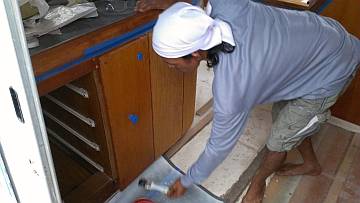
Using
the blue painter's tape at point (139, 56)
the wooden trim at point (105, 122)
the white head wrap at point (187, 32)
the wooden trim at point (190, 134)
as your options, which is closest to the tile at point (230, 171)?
the wooden trim at point (190, 134)

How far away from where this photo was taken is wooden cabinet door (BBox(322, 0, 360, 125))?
158 cm

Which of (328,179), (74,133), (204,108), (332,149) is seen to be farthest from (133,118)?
(332,149)

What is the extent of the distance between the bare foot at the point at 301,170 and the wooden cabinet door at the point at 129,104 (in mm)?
658

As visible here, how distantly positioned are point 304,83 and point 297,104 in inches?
4.1

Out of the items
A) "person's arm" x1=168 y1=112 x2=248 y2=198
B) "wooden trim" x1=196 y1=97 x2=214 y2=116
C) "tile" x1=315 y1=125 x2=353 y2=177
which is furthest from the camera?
"wooden trim" x1=196 y1=97 x2=214 y2=116

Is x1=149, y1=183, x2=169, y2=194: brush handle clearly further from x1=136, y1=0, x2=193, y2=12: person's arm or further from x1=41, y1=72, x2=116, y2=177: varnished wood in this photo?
x1=136, y1=0, x2=193, y2=12: person's arm

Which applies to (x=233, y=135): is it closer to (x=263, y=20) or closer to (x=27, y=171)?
(x=263, y=20)

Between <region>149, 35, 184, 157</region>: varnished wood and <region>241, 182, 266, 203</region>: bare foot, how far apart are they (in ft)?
1.45

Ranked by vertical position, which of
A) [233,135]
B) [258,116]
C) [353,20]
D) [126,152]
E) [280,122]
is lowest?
[258,116]

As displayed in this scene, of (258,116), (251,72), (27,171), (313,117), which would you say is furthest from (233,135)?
(258,116)

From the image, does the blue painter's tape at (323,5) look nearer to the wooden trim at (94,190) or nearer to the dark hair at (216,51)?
the dark hair at (216,51)

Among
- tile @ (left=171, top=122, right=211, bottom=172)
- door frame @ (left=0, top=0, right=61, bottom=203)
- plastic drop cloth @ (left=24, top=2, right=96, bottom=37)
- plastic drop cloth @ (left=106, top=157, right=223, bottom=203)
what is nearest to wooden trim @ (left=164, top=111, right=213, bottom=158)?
tile @ (left=171, top=122, right=211, bottom=172)

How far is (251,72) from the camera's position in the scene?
947 millimetres

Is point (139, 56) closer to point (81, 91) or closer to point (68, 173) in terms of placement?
point (81, 91)
